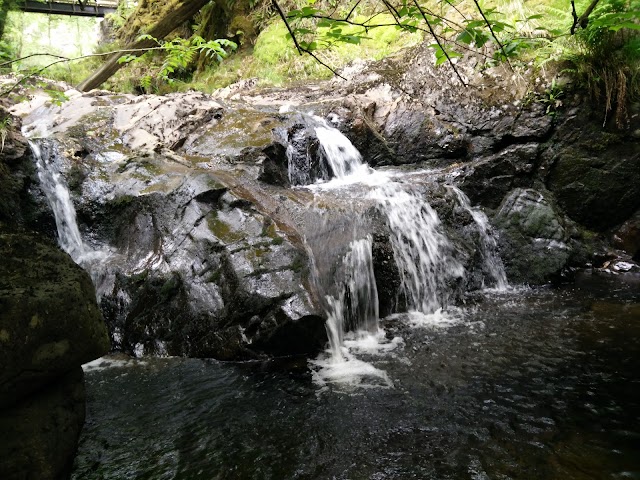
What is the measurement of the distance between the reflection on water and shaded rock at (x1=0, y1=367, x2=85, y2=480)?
399mm

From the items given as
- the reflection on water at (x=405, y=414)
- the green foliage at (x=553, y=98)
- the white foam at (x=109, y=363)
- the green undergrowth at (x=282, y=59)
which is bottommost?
the reflection on water at (x=405, y=414)

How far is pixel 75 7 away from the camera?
17.0 meters

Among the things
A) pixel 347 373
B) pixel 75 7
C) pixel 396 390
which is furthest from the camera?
pixel 75 7

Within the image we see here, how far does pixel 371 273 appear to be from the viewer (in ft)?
16.1

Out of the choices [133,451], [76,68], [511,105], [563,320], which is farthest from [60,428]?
[76,68]

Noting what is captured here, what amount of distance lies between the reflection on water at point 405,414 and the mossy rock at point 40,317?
2.83 ft

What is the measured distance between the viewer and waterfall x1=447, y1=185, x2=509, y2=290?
5895mm

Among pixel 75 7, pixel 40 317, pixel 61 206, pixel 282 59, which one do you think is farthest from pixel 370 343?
pixel 75 7

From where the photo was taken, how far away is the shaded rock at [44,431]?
188 centimetres

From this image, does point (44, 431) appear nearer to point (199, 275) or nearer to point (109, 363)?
point (109, 363)

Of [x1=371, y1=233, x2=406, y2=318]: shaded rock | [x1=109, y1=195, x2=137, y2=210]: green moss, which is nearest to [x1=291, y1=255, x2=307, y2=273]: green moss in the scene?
[x1=371, y1=233, x2=406, y2=318]: shaded rock

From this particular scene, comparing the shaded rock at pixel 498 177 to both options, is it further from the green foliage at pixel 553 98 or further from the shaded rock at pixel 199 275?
the shaded rock at pixel 199 275

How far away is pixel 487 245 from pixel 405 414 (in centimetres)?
391

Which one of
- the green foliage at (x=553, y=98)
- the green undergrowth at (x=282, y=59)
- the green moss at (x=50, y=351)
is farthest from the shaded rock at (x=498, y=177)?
the green moss at (x=50, y=351)
